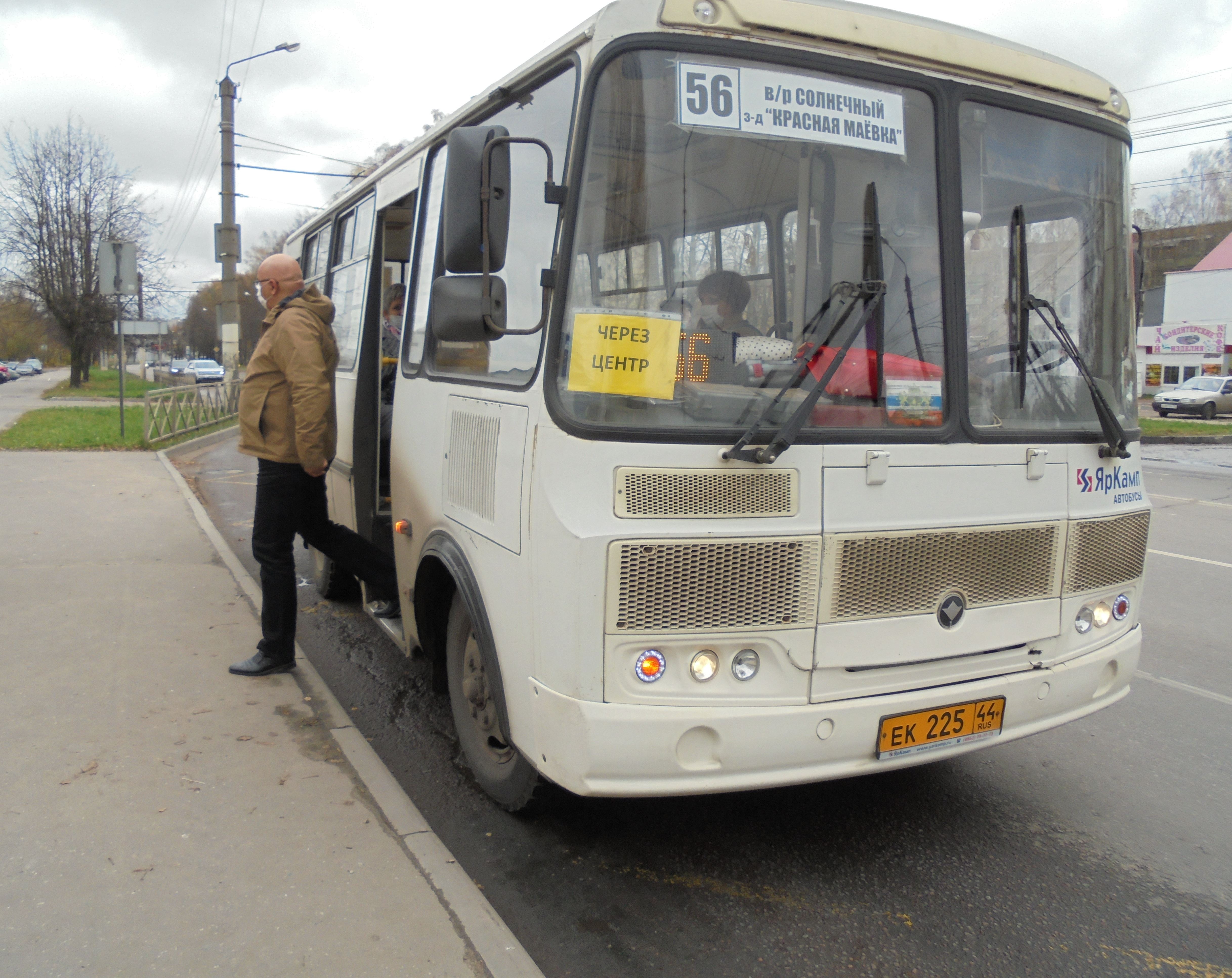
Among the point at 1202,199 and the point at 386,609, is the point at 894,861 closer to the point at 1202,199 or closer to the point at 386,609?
the point at 386,609

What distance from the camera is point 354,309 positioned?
5.82 metres

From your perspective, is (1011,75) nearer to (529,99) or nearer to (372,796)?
(529,99)

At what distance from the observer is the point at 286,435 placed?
195 inches

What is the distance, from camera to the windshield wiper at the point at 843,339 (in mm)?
2932

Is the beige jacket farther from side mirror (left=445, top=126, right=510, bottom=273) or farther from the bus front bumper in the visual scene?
the bus front bumper

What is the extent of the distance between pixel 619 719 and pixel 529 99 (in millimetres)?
2144

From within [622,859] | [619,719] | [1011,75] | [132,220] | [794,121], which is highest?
[132,220]

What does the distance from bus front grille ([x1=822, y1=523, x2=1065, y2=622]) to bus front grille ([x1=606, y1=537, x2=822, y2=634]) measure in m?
0.11

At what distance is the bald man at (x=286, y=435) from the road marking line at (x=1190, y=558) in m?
7.24

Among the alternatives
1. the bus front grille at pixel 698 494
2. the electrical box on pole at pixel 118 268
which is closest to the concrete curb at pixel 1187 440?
the electrical box on pole at pixel 118 268

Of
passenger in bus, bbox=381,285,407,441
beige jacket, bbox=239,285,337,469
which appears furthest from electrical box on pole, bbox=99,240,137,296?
beige jacket, bbox=239,285,337,469

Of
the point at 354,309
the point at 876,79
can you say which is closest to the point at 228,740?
the point at 354,309

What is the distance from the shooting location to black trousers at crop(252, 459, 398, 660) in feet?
16.5

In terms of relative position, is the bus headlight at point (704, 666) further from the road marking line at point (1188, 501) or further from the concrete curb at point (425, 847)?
the road marking line at point (1188, 501)
